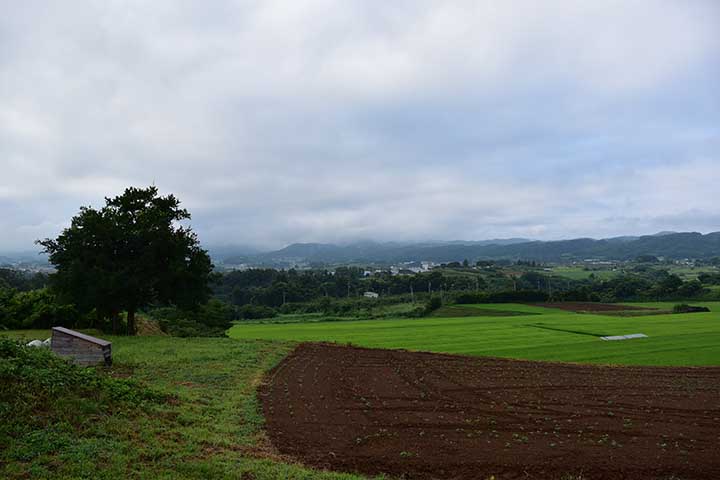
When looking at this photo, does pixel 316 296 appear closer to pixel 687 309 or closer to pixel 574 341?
pixel 687 309

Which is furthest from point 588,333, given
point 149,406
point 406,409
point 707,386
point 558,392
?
point 149,406

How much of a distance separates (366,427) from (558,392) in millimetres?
9211

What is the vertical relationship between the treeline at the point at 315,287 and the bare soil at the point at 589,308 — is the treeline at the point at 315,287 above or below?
above

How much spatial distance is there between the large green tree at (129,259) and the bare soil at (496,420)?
1100cm

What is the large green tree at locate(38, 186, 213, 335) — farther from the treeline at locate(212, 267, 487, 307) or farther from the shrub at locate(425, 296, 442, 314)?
the treeline at locate(212, 267, 487, 307)

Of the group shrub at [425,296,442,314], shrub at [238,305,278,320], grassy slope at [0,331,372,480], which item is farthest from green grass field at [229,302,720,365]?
shrub at [238,305,278,320]

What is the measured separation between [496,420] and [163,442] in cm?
941

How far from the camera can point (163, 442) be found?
10.1 m

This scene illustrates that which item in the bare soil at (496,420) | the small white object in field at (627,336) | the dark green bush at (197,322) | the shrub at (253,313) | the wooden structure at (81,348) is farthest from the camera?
the shrub at (253,313)

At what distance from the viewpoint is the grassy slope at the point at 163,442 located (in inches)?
324

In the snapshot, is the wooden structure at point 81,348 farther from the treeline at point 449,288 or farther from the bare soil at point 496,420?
the treeline at point 449,288

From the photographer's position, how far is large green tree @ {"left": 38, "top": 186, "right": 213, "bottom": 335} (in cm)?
2802

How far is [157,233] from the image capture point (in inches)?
1170

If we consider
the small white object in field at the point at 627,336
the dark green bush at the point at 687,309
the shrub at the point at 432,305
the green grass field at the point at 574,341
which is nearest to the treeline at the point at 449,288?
the shrub at the point at 432,305
